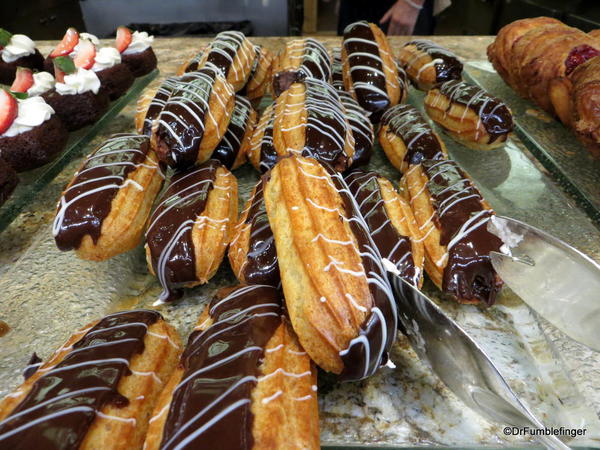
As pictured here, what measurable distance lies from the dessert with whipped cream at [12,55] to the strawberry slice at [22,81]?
770mm

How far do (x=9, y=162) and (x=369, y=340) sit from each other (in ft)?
5.62

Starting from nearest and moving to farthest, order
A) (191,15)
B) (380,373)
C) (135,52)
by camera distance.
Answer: (380,373) → (135,52) → (191,15)

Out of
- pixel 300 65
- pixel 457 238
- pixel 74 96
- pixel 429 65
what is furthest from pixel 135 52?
pixel 457 238

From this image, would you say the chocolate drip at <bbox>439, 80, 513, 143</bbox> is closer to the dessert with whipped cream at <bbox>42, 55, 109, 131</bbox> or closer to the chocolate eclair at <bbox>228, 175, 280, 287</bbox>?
the chocolate eclair at <bbox>228, 175, 280, 287</bbox>

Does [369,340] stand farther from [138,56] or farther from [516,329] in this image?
[138,56]

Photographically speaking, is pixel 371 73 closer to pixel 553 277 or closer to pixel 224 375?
pixel 553 277

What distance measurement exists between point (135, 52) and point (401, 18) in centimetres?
240

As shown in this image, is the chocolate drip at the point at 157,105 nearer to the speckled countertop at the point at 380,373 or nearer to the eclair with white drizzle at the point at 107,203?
the eclair with white drizzle at the point at 107,203

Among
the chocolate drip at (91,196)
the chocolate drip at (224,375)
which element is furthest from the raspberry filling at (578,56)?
the chocolate drip at (91,196)

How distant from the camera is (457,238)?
4.17 ft

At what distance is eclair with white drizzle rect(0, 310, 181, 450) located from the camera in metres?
0.77

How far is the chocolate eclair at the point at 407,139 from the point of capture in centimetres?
170

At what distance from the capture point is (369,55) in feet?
6.98

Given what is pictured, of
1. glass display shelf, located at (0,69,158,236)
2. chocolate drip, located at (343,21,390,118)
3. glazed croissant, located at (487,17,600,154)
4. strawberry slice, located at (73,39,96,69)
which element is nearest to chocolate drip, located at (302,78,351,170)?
chocolate drip, located at (343,21,390,118)
